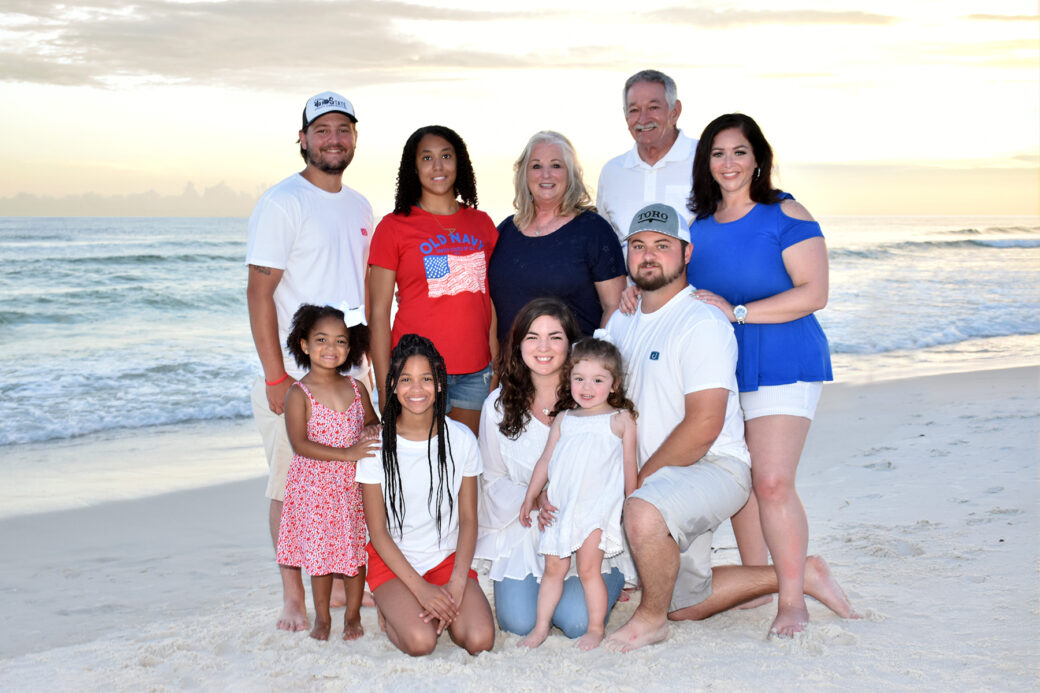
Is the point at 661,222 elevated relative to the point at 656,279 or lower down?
elevated

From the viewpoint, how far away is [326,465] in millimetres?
3865

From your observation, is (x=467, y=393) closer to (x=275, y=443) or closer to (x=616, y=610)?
(x=275, y=443)

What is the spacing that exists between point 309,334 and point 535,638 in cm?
157

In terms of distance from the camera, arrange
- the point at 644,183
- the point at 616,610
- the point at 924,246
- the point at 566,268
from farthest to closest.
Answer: the point at 924,246 → the point at 644,183 → the point at 566,268 → the point at 616,610

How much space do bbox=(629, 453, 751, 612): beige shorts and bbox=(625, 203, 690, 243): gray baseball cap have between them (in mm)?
909

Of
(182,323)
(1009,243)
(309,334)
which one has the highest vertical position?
(309,334)

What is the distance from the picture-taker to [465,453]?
382 centimetres

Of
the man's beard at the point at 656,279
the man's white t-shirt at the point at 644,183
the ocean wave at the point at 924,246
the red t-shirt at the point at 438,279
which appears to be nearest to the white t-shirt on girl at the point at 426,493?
the red t-shirt at the point at 438,279

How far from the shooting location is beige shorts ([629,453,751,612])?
3523 millimetres

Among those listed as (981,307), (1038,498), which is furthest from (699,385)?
(981,307)

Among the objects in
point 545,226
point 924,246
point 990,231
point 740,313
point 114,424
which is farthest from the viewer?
point 990,231

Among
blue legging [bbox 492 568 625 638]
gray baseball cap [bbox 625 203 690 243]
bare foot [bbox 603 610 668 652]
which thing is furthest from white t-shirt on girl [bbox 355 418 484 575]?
gray baseball cap [bbox 625 203 690 243]

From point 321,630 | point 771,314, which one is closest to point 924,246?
point 771,314

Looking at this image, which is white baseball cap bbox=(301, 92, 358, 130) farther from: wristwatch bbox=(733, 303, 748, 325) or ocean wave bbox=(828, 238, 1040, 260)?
ocean wave bbox=(828, 238, 1040, 260)
